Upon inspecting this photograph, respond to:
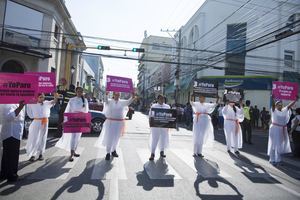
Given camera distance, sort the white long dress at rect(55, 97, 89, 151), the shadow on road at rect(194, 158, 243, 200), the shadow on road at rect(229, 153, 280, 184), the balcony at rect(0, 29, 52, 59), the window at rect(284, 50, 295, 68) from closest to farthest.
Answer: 1. the shadow on road at rect(194, 158, 243, 200)
2. the shadow on road at rect(229, 153, 280, 184)
3. the white long dress at rect(55, 97, 89, 151)
4. the balcony at rect(0, 29, 52, 59)
5. the window at rect(284, 50, 295, 68)

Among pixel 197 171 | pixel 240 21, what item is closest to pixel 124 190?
pixel 197 171

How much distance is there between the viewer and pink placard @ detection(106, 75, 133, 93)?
387 inches

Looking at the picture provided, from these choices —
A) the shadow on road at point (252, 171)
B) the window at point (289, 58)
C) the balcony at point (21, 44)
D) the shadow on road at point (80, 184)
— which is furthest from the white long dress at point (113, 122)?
the window at point (289, 58)

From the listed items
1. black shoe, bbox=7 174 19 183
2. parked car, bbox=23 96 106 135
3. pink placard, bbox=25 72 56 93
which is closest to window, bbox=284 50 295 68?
parked car, bbox=23 96 106 135

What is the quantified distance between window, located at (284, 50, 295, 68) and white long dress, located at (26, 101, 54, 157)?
27.4 m

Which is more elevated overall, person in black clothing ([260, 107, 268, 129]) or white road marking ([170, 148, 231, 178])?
person in black clothing ([260, 107, 268, 129])

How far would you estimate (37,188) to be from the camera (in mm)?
5961

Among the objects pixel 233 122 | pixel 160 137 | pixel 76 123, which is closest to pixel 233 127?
pixel 233 122

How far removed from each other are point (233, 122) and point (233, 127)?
0.18 metres

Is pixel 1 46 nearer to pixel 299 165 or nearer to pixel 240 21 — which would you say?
pixel 299 165

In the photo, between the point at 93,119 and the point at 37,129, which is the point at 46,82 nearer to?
the point at 37,129

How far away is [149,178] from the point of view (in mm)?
7027

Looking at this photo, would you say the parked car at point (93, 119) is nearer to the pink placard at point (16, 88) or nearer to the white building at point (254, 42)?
the pink placard at point (16, 88)

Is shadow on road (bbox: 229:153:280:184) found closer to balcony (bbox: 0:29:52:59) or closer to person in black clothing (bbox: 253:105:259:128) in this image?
person in black clothing (bbox: 253:105:259:128)
